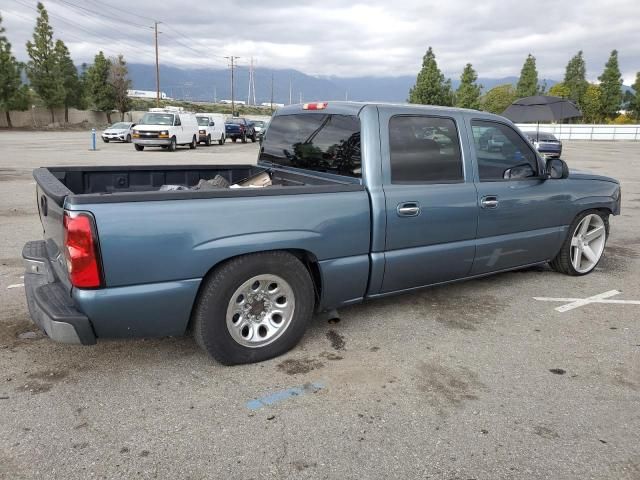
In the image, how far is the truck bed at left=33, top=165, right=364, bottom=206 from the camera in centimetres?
353

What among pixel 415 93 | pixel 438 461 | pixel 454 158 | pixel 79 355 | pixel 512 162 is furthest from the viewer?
pixel 415 93

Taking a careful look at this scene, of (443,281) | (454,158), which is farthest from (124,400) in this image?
(454,158)

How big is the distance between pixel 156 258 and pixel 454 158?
2.49 meters

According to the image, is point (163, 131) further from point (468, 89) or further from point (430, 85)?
point (468, 89)

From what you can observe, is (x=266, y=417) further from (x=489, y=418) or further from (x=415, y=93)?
(x=415, y=93)

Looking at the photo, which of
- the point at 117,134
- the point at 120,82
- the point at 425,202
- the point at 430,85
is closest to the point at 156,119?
the point at 117,134

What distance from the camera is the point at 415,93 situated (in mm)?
60625

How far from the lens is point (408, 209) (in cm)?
388

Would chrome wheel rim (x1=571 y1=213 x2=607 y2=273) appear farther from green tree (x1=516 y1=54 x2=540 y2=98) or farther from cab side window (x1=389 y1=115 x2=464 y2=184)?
green tree (x1=516 y1=54 x2=540 y2=98)

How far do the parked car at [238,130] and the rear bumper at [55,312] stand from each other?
1274 inches

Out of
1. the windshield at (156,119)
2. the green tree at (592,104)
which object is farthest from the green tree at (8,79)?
the green tree at (592,104)

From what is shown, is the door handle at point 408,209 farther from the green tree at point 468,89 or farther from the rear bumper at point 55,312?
the green tree at point 468,89

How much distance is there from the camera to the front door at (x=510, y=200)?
442 cm

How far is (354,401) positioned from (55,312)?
1.76 meters
